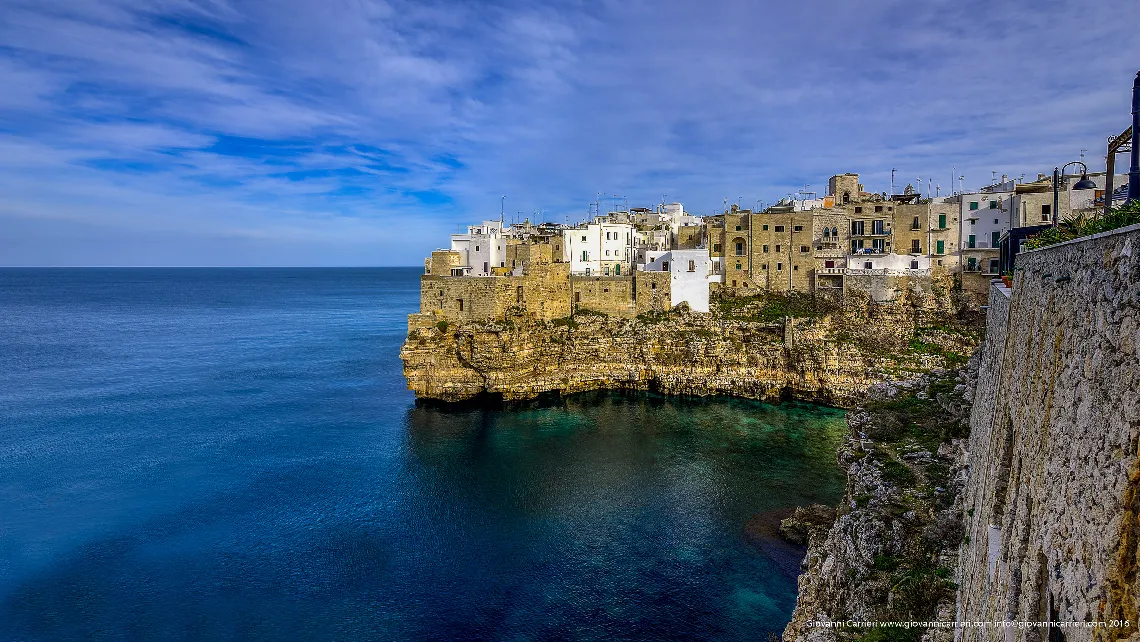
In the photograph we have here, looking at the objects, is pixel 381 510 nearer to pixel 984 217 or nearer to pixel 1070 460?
pixel 1070 460

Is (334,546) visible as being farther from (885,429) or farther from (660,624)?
(885,429)

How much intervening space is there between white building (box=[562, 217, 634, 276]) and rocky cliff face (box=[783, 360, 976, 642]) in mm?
47333

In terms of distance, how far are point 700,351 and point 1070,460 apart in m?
50.3

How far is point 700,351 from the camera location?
185ft

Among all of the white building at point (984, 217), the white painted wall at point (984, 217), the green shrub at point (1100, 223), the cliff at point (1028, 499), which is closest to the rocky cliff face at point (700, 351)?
the white building at point (984, 217)

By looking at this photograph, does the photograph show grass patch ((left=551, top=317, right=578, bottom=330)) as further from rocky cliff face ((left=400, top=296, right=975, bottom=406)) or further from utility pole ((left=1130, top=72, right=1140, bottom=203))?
utility pole ((left=1130, top=72, right=1140, bottom=203))

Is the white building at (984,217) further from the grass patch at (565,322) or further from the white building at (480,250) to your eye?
the white building at (480,250)

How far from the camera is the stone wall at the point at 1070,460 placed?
5406 millimetres

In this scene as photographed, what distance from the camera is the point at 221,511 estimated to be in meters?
32.4

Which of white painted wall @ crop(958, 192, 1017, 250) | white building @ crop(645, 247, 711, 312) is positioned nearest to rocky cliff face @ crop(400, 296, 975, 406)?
white building @ crop(645, 247, 711, 312)

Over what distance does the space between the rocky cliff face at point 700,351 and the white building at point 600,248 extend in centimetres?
981

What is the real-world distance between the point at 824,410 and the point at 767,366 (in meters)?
6.38

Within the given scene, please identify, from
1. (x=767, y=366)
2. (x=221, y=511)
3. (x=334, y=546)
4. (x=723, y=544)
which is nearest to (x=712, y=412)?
(x=767, y=366)

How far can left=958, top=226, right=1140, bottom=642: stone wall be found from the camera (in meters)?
5.41
